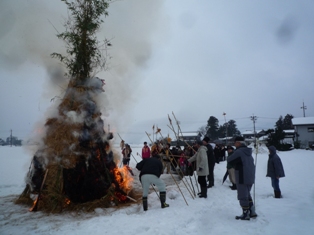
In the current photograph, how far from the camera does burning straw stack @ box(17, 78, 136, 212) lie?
22.2 feet

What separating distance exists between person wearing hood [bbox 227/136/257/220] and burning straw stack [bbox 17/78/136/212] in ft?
13.0

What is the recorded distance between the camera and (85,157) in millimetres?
7191

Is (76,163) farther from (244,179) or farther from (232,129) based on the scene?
(232,129)

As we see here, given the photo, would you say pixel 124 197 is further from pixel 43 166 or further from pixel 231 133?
pixel 231 133

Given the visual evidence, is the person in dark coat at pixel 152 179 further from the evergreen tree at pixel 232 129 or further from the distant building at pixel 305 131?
the evergreen tree at pixel 232 129

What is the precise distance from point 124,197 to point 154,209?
1.59 m

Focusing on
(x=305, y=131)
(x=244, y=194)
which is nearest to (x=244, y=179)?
(x=244, y=194)

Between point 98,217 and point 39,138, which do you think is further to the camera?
point 39,138

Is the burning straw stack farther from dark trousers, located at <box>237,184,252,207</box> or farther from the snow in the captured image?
dark trousers, located at <box>237,184,252,207</box>

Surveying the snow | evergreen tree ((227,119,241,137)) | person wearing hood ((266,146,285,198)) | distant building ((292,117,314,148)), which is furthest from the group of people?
evergreen tree ((227,119,241,137))

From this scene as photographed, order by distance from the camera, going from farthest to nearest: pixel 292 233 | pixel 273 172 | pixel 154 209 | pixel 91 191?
1. pixel 273 172
2. pixel 91 191
3. pixel 154 209
4. pixel 292 233

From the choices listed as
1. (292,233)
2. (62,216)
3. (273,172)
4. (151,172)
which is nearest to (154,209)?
(151,172)

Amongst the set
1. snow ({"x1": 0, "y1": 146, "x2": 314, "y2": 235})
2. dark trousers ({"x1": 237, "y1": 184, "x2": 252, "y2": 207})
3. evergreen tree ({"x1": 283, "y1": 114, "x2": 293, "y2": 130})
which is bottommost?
snow ({"x1": 0, "y1": 146, "x2": 314, "y2": 235})

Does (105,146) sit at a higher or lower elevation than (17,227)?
higher
